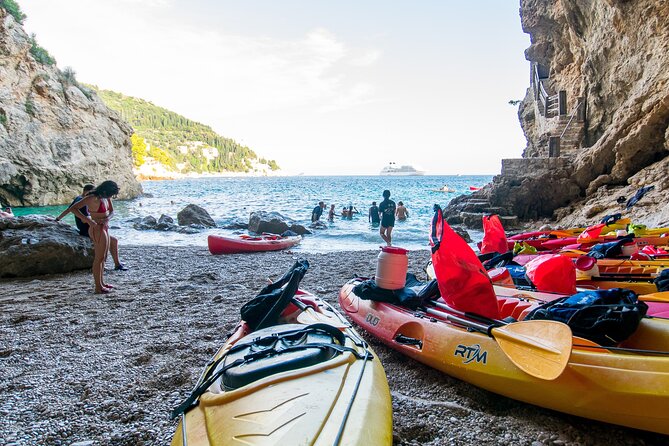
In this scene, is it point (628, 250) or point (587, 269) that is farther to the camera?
point (628, 250)

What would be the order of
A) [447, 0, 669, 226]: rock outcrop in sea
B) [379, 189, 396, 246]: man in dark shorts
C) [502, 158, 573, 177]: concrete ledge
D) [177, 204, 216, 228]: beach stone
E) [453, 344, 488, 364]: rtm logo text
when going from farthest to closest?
Answer: [177, 204, 216, 228]: beach stone → [502, 158, 573, 177]: concrete ledge → [447, 0, 669, 226]: rock outcrop in sea → [379, 189, 396, 246]: man in dark shorts → [453, 344, 488, 364]: rtm logo text

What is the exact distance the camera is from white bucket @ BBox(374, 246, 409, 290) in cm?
381

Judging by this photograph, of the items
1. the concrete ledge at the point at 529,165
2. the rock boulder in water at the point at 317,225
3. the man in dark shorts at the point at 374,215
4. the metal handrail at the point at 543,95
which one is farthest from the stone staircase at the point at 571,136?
the rock boulder in water at the point at 317,225

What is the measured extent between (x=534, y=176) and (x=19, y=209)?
1042 inches

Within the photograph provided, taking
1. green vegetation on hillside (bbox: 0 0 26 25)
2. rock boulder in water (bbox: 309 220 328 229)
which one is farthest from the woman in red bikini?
green vegetation on hillside (bbox: 0 0 26 25)

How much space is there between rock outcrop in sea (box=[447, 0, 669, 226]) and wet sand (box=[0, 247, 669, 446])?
28.4 ft

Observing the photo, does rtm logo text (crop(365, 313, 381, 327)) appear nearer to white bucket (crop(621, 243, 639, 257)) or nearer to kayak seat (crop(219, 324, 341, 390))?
kayak seat (crop(219, 324, 341, 390))

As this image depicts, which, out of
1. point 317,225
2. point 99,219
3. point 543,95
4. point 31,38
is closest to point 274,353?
point 99,219

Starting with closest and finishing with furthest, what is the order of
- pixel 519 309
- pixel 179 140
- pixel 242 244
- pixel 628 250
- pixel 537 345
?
1. pixel 537 345
2. pixel 519 309
3. pixel 628 250
4. pixel 242 244
5. pixel 179 140

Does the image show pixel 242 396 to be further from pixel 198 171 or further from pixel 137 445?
pixel 198 171

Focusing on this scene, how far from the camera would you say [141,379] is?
3.00 m

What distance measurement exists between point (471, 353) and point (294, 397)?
1458mm

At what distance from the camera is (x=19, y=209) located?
2241cm

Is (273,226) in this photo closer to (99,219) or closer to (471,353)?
(99,219)
